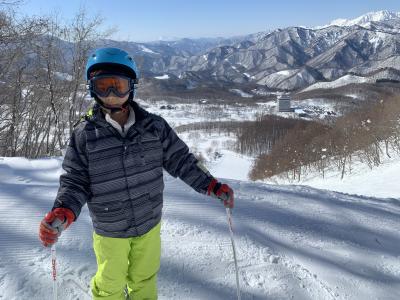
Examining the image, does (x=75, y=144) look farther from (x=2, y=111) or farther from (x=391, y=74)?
(x=391, y=74)

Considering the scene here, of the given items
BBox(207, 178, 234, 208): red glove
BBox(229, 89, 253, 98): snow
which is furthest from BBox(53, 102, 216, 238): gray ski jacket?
BBox(229, 89, 253, 98): snow

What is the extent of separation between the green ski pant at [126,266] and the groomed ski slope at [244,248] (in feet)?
1.12

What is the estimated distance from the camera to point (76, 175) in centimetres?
199

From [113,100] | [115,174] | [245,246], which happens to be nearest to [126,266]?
[115,174]

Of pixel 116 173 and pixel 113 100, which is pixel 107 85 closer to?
pixel 113 100

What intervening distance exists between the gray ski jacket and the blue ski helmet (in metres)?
0.21

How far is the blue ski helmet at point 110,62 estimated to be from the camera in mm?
2029

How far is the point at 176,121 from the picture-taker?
93.5m

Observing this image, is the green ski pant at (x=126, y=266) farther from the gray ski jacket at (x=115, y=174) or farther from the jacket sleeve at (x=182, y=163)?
the jacket sleeve at (x=182, y=163)

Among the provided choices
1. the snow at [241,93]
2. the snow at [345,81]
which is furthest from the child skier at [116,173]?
the snow at [241,93]

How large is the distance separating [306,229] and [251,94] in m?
141

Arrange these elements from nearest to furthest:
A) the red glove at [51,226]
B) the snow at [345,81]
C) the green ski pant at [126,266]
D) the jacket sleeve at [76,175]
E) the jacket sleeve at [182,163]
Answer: the red glove at [51,226]
the jacket sleeve at [76,175]
the green ski pant at [126,266]
the jacket sleeve at [182,163]
the snow at [345,81]

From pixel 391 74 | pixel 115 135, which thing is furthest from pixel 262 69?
pixel 115 135

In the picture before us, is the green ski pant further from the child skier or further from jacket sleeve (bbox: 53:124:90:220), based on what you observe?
jacket sleeve (bbox: 53:124:90:220)
